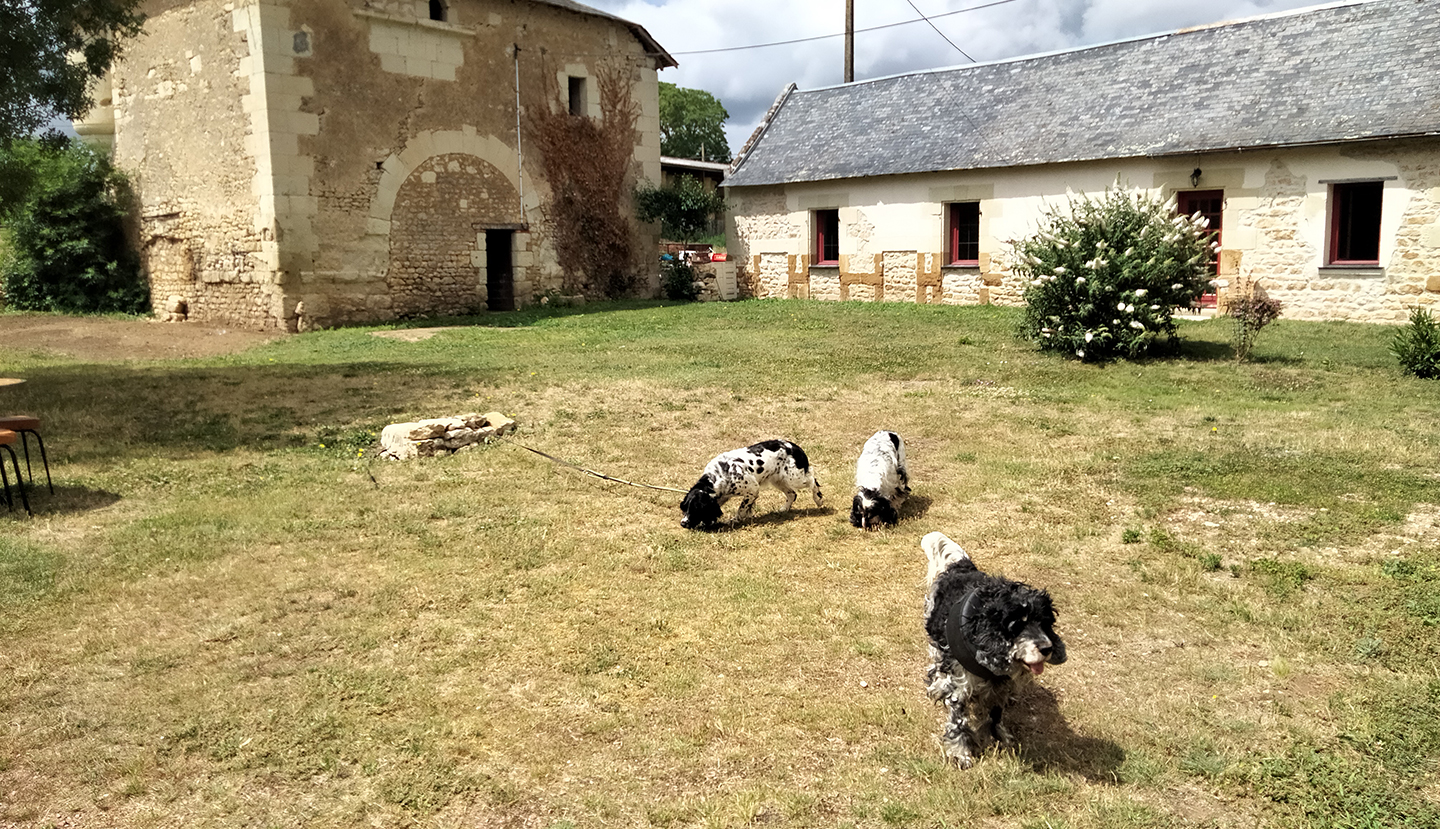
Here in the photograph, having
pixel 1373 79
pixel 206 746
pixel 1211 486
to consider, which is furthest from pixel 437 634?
pixel 1373 79

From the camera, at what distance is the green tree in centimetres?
6006

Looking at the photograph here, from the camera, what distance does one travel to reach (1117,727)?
3.59 meters

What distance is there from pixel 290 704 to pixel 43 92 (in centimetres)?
874

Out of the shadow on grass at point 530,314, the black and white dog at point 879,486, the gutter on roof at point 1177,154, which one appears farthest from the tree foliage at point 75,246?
the black and white dog at point 879,486

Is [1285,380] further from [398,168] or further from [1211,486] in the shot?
[398,168]

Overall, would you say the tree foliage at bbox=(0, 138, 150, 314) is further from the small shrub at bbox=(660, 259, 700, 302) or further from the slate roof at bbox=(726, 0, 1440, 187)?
the slate roof at bbox=(726, 0, 1440, 187)

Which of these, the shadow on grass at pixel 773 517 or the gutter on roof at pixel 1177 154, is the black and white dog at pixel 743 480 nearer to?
the shadow on grass at pixel 773 517

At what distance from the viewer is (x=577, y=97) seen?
19625mm

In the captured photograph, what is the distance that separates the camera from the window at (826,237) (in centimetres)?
2111

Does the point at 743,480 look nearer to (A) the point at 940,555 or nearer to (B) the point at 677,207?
(A) the point at 940,555

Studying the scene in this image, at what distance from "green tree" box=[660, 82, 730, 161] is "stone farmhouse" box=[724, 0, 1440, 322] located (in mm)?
38553

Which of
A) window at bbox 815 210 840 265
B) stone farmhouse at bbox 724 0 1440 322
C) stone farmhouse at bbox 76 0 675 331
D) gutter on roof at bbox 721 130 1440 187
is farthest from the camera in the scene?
window at bbox 815 210 840 265

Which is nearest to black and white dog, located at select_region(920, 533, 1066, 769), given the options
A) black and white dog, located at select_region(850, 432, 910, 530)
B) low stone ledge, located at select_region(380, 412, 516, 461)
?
black and white dog, located at select_region(850, 432, 910, 530)

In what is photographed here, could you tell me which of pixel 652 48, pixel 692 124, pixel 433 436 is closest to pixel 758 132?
pixel 652 48
